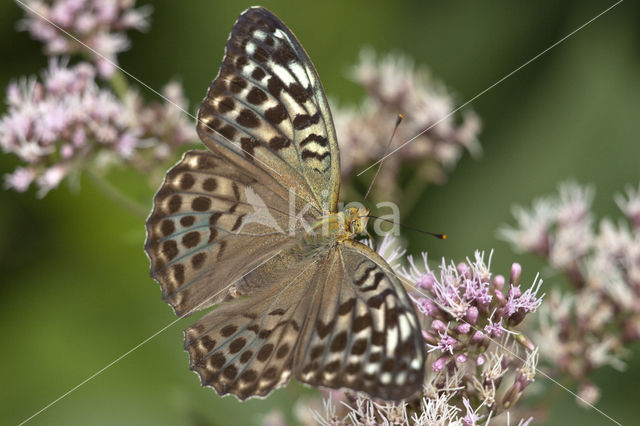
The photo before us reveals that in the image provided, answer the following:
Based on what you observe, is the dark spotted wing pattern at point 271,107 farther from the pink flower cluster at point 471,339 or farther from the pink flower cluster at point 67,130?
the pink flower cluster at point 67,130

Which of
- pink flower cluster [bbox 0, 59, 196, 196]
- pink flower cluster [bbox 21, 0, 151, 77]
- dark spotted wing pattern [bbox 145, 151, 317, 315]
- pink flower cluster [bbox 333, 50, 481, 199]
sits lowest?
dark spotted wing pattern [bbox 145, 151, 317, 315]

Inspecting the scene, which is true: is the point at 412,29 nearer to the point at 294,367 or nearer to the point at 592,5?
the point at 592,5

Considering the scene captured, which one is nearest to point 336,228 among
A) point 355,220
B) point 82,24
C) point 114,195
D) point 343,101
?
point 355,220

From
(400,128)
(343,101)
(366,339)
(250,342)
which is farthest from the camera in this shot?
(343,101)

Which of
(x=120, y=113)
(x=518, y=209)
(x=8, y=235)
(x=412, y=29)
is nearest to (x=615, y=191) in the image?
(x=518, y=209)

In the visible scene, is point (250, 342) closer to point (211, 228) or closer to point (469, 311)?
point (211, 228)

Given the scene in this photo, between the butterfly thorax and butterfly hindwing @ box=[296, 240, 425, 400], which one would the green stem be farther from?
butterfly hindwing @ box=[296, 240, 425, 400]

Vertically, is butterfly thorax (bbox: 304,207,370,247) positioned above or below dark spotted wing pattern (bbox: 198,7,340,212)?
below

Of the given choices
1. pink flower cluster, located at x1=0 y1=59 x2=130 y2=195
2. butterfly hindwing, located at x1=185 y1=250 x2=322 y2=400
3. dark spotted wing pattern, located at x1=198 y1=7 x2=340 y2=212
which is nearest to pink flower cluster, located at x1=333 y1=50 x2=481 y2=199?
dark spotted wing pattern, located at x1=198 y1=7 x2=340 y2=212
